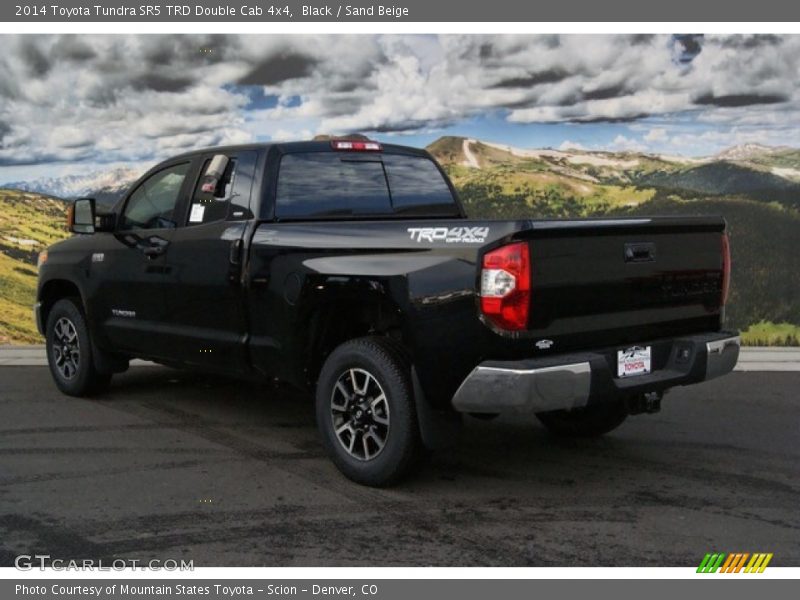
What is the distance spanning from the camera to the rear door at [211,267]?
5727 millimetres

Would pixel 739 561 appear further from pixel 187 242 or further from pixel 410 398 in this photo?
pixel 187 242

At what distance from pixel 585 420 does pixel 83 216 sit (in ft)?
12.8

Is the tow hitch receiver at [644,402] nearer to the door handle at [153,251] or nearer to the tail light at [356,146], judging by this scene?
the tail light at [356,146]

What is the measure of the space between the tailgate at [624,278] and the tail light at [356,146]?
6.59 feet

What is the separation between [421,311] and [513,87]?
23.3 ft

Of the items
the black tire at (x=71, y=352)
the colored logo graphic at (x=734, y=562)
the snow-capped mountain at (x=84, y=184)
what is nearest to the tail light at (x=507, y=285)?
the colored logo graphic at (x=734, y=562)

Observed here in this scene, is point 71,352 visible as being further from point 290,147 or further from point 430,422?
point 430,422

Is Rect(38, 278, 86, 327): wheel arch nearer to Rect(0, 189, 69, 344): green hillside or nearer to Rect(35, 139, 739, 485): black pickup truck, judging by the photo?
Rect(35, 139, 739, 485): black pickup truck

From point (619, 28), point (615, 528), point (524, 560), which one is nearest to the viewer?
point (524, 560)

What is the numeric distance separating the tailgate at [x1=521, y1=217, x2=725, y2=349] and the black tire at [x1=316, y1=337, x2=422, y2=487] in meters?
0.80

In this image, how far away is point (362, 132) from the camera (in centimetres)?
1149

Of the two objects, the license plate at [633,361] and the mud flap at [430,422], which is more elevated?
the license plate at [633,361]

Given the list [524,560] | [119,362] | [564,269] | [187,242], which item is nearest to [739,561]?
[524,560]

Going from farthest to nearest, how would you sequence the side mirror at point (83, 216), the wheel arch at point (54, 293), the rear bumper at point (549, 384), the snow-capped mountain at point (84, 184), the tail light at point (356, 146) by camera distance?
1. the snow-capped mountain at point (84, 184)
2. the wheel arch at point (54, 293)
3. the side mirror at point (83, 216)
4. the tail light at point (356, 146)
5. the rear bumper at point (549, 384)
